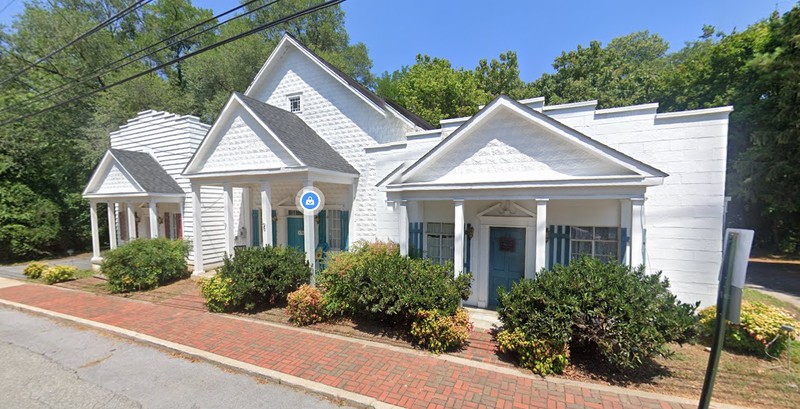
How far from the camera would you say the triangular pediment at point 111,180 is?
42.0 feet

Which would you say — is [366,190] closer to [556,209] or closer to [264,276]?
[264,276]

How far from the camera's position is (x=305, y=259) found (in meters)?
8.96

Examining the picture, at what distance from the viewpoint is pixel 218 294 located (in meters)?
8.13

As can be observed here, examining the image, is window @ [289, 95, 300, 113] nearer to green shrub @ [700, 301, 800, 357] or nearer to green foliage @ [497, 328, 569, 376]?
green foliage @ [497, 328, 569, 376]

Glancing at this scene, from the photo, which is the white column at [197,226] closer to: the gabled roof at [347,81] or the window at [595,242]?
the gabled roof at [347,81]

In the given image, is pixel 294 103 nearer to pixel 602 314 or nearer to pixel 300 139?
pixel 300 139

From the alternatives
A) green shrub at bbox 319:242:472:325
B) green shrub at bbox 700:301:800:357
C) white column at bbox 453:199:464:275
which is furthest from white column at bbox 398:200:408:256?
green shrub at bbox 700:301:800:357

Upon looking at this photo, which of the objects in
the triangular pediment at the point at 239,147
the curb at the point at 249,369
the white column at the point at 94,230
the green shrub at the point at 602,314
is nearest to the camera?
the curb at the point at 249,369

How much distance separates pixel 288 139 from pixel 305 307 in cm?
519

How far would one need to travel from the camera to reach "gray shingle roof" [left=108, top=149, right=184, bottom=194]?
12.8 m

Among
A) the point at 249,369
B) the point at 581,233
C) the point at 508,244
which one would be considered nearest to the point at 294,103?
the point at 508,244

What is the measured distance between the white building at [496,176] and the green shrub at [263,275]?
2.65 feet

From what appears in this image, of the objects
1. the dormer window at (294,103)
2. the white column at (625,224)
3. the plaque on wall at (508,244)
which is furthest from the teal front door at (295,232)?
the white column at (625,224)

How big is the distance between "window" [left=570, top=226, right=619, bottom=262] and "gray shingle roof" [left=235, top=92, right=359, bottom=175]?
6.99 metres
